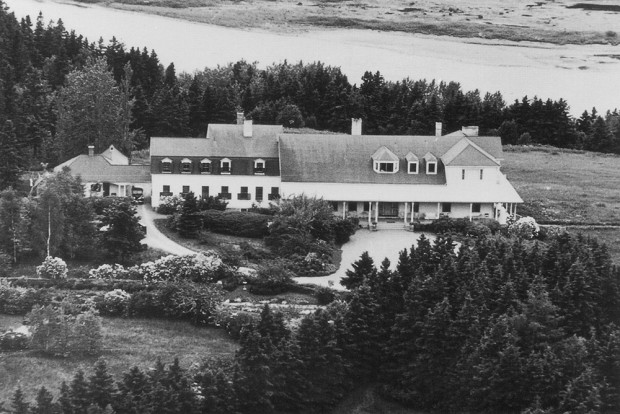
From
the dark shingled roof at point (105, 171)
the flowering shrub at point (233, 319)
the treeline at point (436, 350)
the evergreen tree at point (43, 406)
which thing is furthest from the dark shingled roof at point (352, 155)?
the evergreen tree at point (43, 406)

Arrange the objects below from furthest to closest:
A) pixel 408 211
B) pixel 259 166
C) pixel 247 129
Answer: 1. pixel 247 129
2. pixel 259 166
3. pixel 408 211

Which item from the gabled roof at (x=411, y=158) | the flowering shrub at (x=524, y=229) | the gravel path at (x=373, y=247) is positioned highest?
the gabled roof at (x=411, y=158)

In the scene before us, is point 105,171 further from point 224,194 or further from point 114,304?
point 114,304

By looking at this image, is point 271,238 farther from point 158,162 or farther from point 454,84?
point 454,84

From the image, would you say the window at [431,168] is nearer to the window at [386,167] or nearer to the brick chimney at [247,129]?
the window at [386,167]

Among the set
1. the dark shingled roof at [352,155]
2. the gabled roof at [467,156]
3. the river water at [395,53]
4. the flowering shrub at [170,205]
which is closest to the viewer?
the flowering shrub at [170,205]

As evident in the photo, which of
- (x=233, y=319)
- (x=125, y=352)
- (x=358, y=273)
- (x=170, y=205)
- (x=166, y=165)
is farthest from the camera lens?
(x=166, y=165)

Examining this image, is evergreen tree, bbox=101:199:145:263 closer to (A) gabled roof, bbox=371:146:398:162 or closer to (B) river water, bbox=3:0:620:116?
(A) gabled roof, bbox=371:146:398:162

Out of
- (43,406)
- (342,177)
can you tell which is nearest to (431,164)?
(342,177)
